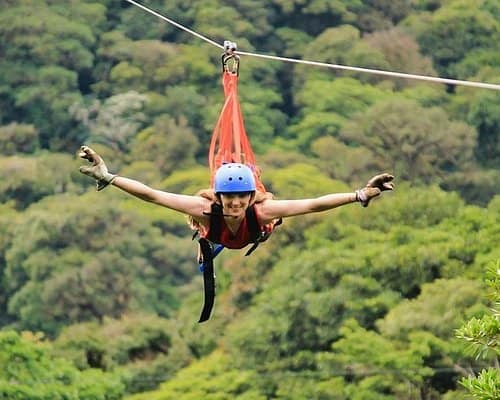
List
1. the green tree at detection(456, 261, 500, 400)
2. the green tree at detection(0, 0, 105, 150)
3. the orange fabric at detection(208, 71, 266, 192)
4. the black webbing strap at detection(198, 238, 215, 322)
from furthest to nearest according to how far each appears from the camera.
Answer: the green tree at detection(0, 0, 105, 150)
the orange fabric at detection(208, 71, 266, 192)
the black webbing strap at detection(198, 238, 215, 322)
the green tree at detection(456, 261, 500, 400)

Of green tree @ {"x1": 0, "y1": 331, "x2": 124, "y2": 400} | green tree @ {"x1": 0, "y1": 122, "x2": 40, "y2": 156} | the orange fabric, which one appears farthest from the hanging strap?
green tree @ {"x1": 0, "y1": 122, "x2": 40, "y2": 156}

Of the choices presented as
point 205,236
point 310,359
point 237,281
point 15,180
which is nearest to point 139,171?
point 15,180

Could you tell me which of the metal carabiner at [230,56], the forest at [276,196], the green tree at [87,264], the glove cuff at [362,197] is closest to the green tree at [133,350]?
the forest at [276,196]

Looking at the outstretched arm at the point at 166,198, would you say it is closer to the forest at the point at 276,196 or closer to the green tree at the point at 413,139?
the forest at the point at 276,196

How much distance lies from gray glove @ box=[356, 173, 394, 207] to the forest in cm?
64

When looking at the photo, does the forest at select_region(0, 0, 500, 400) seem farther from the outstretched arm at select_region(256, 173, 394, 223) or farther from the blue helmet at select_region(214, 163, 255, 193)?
the blue helmet at select_region(214, 163, 255, 193)

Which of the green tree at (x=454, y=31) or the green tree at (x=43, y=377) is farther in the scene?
the green tree at (x=454, y=31)

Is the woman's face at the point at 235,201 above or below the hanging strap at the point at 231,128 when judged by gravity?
below

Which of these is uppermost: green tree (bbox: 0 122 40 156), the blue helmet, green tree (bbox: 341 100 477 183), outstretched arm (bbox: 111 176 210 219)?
green tree (bbox: 0 122 40 156)

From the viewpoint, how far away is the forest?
2780 centimetres

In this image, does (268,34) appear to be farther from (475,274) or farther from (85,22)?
(475,274)

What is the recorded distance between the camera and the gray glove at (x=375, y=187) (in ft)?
23.8

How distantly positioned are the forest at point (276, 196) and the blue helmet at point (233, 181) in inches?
45.9

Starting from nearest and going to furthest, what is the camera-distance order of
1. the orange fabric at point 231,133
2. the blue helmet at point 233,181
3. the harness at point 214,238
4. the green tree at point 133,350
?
1. the blue helmet at point 233,181
2. the harness at point 214,238
3. the orange fabric at point 231,133
4. the green tree at point 133,350
